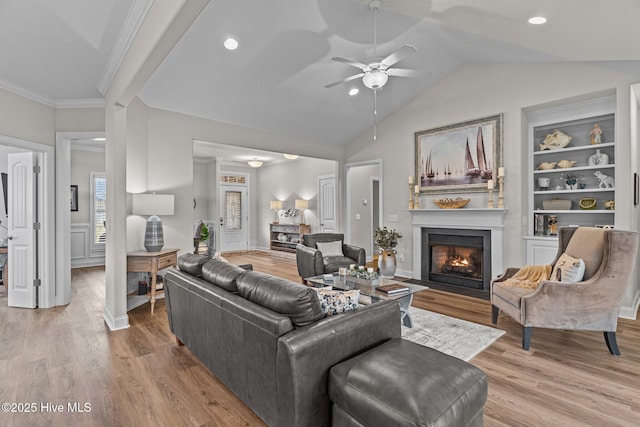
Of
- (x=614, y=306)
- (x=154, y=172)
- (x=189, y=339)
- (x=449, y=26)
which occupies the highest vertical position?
(x=449, y=26)

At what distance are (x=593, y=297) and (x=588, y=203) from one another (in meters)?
2.16

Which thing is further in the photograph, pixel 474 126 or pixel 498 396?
pixel 474 126

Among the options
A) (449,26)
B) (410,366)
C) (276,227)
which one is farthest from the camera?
(276,227)

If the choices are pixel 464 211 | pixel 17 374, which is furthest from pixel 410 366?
pixel 464 211

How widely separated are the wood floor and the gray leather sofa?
313 mm

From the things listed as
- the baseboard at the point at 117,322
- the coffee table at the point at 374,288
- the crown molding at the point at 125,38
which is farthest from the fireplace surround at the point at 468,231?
the crown molding at the point at 125,38

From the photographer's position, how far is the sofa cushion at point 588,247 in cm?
308

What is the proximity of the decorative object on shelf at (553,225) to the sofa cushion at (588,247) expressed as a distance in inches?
55.6

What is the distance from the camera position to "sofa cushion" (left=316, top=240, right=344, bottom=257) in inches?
212

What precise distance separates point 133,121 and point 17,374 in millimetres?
3025

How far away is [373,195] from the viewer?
8.62 meters

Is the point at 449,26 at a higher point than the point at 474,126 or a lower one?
higher

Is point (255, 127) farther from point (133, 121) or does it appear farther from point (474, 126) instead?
point (474, 126)

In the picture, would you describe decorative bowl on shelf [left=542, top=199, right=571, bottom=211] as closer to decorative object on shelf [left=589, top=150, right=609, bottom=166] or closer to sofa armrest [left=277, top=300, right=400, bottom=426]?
decorative object on shelf [left=589, top=150, right=609, bottom=166]
